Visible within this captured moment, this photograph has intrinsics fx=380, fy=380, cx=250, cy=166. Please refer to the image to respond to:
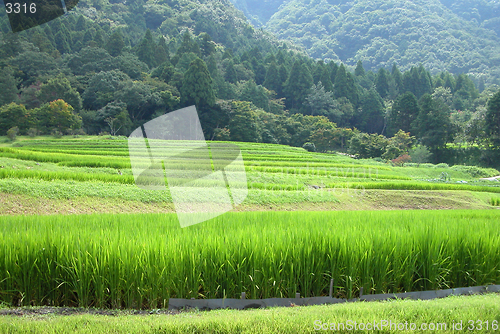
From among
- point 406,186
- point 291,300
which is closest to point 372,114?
point 406,186

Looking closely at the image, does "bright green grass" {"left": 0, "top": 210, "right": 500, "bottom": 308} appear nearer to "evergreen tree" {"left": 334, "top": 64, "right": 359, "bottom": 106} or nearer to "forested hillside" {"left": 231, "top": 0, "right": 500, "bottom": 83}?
"evergreen tree" {"left": 334, "top": 64, "right": 359, "bottom": 106}

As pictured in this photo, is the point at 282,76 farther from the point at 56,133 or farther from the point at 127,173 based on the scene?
the point at 127,173

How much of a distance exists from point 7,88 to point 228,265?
3704cm

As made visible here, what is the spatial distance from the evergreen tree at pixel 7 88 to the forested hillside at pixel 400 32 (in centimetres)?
9760

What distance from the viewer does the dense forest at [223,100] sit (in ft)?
111

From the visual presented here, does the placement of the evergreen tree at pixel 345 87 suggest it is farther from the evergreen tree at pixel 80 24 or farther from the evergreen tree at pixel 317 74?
the evergreen tree at pixel 80 24

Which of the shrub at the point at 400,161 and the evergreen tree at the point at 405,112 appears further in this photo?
the evergreen tree at the point at 405,112

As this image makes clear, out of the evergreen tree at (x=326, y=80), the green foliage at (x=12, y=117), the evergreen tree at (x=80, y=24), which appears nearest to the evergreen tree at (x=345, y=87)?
the evergreen tree at (x=326, y=80)

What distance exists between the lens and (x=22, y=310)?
354cm

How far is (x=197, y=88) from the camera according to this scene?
40.9 meters

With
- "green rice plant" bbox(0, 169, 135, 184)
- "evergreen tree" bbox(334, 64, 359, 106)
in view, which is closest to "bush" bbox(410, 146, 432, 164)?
"evergreen tree" bbox(334, 64, 359, 106)

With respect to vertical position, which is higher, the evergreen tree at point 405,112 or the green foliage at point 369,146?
the evergreen tree at point 405,112

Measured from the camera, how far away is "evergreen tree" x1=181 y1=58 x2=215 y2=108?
40906mm

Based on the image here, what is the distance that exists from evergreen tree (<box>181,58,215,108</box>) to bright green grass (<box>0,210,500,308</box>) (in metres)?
37.4
